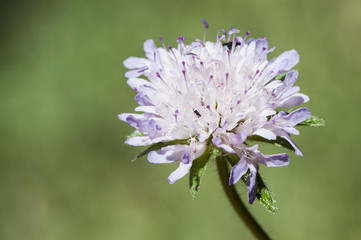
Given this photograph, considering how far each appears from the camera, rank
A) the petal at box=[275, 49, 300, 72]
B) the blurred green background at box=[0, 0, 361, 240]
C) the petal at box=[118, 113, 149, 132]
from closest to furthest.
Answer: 1. the petal at box=[118, 113, 149, 132]
2. the petal at box=[275, 49, 300, 72]
3. the blurred green background at box=[0, 0, 361, 240]

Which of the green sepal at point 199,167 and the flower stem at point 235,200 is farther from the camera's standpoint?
the flower stem at point 235,200

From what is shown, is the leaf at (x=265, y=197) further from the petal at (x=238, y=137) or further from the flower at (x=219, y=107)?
the petal at (x=238, y=137)

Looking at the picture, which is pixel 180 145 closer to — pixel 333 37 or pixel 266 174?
pixel 266 174

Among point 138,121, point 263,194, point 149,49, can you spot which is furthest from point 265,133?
point 149,49

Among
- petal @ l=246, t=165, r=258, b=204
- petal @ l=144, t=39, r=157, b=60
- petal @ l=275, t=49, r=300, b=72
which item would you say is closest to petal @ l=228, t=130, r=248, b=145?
petal @ l=246, t=165, r=258, b=204

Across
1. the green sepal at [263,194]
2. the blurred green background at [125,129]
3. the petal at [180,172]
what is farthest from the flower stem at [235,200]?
the blurred green background at [125,129]

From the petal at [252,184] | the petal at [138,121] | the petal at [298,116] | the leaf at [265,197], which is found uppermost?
the petal at [138,121]

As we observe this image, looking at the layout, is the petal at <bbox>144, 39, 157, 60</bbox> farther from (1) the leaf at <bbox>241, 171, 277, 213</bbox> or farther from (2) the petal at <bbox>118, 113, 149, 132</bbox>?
(1) the leaf at <bbox>241, 171, 277, 213</bbox>
